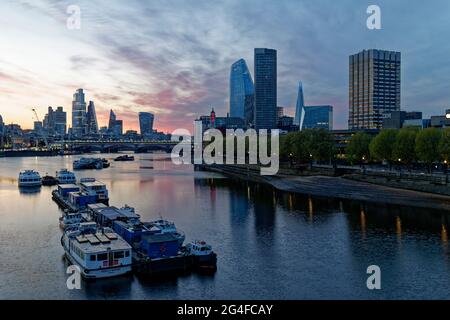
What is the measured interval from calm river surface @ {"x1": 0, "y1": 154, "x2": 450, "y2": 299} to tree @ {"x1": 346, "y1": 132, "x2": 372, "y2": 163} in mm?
26689

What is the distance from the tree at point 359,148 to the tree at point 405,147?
10.1 m

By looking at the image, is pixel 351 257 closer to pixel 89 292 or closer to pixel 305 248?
pixel 305 248

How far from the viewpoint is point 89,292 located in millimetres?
24281

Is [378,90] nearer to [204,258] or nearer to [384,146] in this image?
[384,146]

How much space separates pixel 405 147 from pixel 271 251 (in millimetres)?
43045

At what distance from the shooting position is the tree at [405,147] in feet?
220

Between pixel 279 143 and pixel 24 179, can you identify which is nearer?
pixel 24 179

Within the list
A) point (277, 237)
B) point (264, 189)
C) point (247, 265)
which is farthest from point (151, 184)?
point (247, 265)

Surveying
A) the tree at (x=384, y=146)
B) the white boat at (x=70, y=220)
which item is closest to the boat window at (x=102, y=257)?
the white boat at (x=70, y=220)

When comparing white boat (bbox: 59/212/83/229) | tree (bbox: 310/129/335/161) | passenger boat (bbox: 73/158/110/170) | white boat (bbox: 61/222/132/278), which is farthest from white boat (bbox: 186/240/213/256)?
passenger boat (bbox: 73/158/110/170)

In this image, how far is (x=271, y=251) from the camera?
105 feet

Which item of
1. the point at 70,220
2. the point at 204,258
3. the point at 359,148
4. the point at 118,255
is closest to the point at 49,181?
A: the point at 70,220

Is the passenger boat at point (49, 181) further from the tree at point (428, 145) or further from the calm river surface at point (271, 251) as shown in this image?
the tree at point (428, 145)
